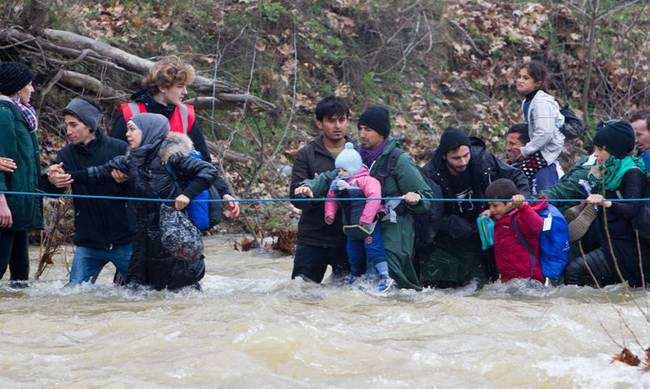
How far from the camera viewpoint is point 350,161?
28.1 feet

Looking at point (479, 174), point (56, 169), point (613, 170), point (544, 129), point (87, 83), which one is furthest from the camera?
point (87, 83)

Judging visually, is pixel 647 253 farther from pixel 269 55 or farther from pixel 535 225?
pixel 269 55

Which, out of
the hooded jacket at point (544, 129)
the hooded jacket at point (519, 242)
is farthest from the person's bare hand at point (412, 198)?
the hooded jacket at point (544, 129)

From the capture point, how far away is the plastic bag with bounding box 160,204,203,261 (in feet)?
25.8

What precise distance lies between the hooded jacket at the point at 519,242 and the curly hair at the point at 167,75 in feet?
9.41

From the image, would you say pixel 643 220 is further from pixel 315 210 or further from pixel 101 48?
pixel 101 48

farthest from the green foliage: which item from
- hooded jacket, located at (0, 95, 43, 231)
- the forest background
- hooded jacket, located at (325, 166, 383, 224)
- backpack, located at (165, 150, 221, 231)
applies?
backpack, located at (165, 150, 221, 231)

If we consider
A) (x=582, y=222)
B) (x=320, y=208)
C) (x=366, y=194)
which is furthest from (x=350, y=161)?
(x=582, y=222)

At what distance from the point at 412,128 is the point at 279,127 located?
2.37 m

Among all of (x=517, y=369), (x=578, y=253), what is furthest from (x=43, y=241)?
(x=517, y=369)

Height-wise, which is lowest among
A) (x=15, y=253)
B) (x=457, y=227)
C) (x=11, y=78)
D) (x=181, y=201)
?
(x=15, y=253)

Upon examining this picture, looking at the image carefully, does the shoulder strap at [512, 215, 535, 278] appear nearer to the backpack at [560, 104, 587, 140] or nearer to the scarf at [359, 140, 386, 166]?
the scarf at [359, 140, 386, 166]

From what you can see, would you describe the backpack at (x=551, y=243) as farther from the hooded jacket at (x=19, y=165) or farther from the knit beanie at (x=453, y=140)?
the hooded jacket at (x=19, y=165)

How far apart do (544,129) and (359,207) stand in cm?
249
